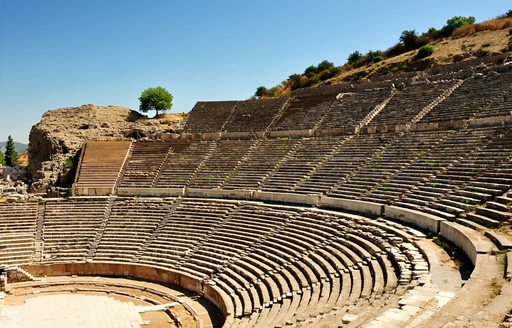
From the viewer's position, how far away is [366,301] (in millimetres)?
9422

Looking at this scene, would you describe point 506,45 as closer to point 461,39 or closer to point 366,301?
point 461,39

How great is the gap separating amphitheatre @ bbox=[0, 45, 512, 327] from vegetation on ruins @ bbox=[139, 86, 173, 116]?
31.1 ft

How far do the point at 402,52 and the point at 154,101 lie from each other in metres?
23.0

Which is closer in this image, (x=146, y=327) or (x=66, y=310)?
(x=146, y=327)

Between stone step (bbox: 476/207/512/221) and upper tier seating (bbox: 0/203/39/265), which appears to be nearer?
stone step (bbox: 476/207/512/221)

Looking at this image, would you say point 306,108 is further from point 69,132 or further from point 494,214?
point 494,214

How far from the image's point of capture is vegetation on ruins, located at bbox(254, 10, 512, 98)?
3700cm

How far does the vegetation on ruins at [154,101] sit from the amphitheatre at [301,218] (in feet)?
31.1

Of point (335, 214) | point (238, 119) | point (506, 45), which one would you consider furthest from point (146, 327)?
point (506, 45)

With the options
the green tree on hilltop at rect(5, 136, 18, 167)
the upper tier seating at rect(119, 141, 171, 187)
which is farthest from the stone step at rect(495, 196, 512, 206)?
the green tree on hilltop at rect(5, 136, 18, 167)

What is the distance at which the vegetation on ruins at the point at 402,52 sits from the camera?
3700 cm

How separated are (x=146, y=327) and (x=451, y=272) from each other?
955cm

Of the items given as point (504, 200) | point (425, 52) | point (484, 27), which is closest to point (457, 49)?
point (425, 52)

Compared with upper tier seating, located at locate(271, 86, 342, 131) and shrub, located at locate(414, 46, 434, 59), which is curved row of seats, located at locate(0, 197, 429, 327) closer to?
upper tier seating, located at locate(271, 86, 342, 131)
